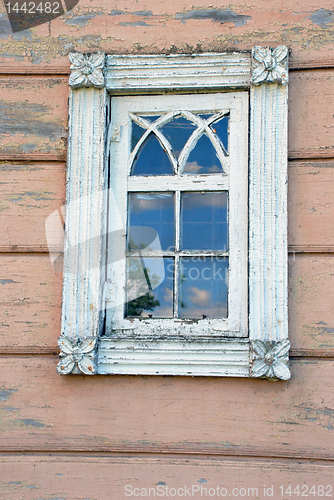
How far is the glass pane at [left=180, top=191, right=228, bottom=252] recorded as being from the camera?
1.98m

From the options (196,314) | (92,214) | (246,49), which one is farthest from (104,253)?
(246,49)

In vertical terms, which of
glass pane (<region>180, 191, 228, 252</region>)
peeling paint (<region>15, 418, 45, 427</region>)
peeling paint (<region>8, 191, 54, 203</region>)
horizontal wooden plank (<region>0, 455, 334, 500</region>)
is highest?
peeling paint (<region>8, 191, 54, 203</region>)

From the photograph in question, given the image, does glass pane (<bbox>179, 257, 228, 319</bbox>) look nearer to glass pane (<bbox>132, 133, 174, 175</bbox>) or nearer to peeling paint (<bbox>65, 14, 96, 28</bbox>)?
glass pane (<bbox>132, 133, 174, 175</bbox>)

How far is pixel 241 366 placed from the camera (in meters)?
1.80

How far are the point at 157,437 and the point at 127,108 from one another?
5.31ft

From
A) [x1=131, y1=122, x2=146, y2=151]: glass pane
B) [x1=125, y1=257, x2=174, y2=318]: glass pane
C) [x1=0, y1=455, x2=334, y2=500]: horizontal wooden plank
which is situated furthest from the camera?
[x1=131, y1=122, x2=146, y2=151]: glass pane

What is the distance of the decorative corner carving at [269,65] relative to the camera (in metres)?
1.90

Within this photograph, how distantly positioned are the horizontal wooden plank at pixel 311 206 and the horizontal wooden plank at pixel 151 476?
3.28ft

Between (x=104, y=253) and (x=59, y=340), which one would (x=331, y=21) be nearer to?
(x=104, y=253)

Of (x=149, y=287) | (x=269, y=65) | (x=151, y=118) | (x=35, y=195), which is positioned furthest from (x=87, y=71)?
(x=149, y=287)

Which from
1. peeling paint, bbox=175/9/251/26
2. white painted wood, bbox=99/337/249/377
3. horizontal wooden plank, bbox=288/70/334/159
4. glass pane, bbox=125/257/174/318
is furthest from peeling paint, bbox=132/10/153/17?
white painted wood, bbox=99/337/249/377

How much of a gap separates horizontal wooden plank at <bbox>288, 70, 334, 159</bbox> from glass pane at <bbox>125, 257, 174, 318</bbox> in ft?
2.79

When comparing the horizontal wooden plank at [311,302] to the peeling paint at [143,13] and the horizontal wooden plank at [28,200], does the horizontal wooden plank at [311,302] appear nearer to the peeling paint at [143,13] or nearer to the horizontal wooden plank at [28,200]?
the horizontal wooden plank at [28,200]

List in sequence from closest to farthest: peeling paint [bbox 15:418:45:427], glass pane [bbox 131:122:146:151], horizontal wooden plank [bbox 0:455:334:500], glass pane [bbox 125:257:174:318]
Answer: horizontal wooden plank [bbox 0:455:334:500], peeling paint [bbox 15:418:45:427], glass pane [bbox 125:257:174:318], glass pane [bbox 131:122:146:151]
